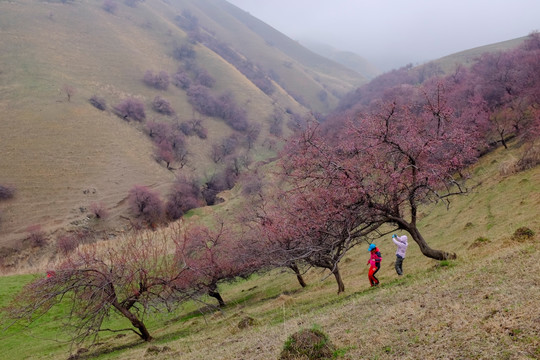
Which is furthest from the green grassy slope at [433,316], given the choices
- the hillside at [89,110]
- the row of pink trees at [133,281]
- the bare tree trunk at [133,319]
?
the hillside at [89,110]

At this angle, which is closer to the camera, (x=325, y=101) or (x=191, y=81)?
(x=191, y=81)

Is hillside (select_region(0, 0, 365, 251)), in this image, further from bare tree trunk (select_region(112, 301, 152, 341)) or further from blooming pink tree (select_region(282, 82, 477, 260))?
bare tree trunk (select_region(112, 301, 152, 341))

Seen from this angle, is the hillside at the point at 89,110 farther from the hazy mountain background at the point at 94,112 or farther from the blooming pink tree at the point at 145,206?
the blooming pink tree at the point at 145,206

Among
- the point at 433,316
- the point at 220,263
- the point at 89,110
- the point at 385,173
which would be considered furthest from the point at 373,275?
the point at 89,110

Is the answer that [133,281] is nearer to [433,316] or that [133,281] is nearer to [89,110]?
[433,316]

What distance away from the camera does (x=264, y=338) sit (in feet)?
31.8

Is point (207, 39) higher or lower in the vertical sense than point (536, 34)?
lower

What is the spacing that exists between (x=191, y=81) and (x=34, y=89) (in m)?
52.5

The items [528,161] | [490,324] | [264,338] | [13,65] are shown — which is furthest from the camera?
[13,65]

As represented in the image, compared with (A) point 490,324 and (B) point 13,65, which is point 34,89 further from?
(A) point 490,324

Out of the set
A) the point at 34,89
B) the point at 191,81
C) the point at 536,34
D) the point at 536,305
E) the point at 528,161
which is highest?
the point at 536,34

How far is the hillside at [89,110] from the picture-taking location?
55812 mm

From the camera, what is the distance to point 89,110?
247 ft

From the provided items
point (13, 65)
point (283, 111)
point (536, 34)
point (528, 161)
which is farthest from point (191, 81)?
point (528, 161)
